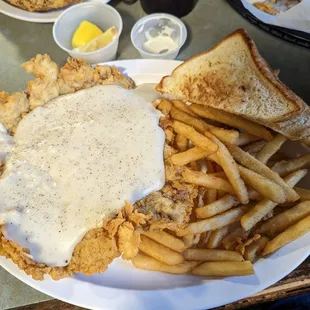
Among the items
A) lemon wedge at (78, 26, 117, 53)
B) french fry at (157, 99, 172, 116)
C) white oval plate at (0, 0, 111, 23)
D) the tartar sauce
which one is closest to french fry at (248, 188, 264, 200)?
french fry at (157, 99, 172, 116)

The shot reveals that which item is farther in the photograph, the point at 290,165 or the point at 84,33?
the point at 84,33

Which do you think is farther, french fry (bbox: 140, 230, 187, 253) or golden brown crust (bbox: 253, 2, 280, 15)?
golden brown crust (bbox: 253, 2, 280, 15)

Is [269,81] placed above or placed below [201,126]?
above

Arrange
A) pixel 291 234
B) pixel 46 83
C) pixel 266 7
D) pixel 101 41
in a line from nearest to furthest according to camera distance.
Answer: pixel 291 234
pixel 46 83
pixel 101 41
pixel 266 7

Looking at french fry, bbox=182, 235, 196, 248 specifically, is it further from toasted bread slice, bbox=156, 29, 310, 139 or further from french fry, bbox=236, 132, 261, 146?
toasted bread slice, bbox=156, 29, 310, 139

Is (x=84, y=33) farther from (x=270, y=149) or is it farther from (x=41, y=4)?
(x=270, y=149)

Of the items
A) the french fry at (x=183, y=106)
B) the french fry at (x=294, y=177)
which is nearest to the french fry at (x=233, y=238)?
the french fry at (x=294, y=177)

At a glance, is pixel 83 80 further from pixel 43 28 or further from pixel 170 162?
pixel 43 28

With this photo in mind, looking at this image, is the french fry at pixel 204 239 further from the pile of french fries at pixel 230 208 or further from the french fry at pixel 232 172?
the french fry at pixel 232 172

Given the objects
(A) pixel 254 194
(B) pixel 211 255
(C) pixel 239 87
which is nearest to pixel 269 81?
(C) pixel 239 87
